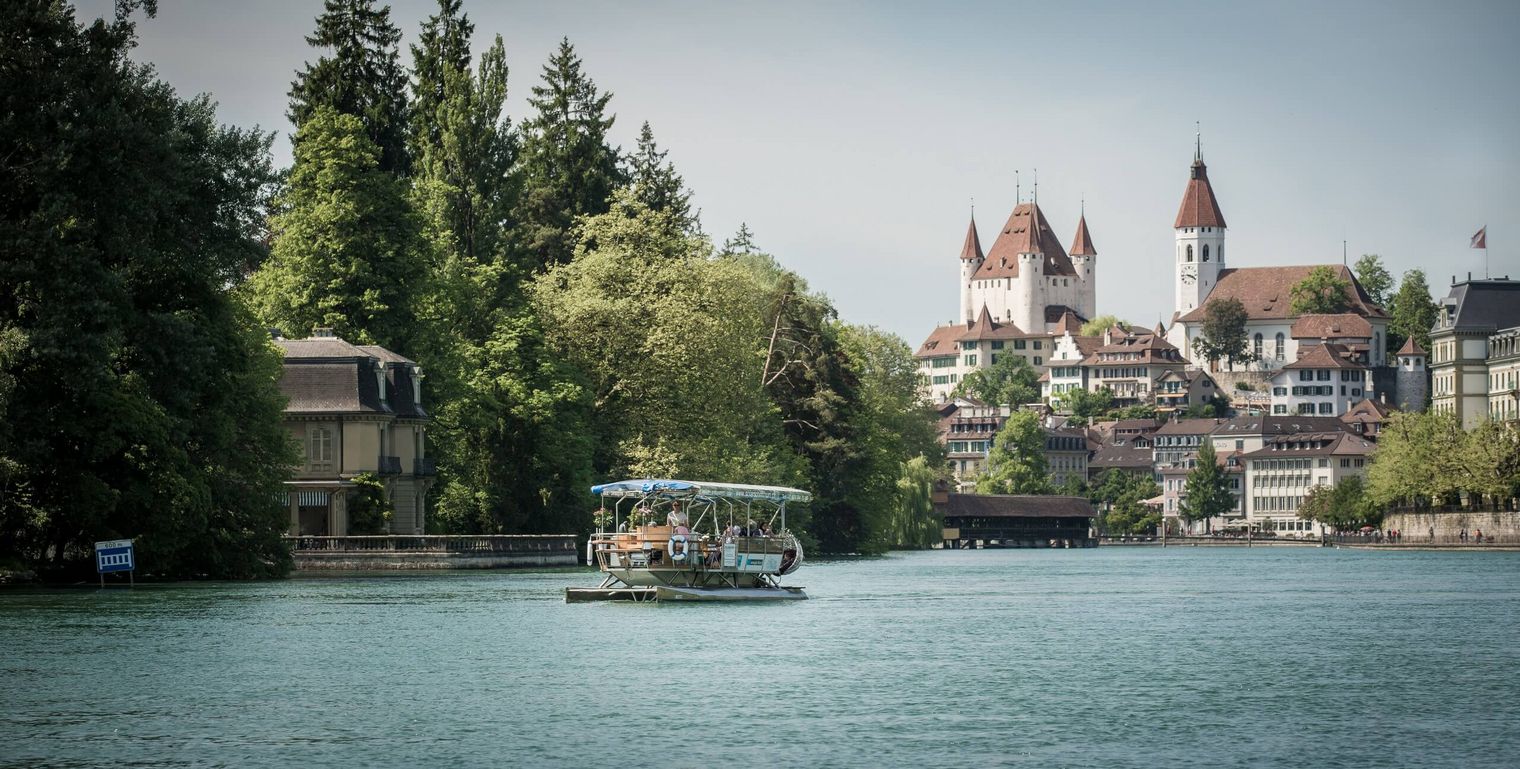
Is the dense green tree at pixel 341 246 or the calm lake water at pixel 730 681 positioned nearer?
the calm lake water at pixel 730 681

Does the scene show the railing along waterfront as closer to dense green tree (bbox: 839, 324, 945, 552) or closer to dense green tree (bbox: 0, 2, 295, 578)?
dense green tree (bbox: 0, 2, 295, 578)

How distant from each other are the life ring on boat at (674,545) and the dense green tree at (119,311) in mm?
12865

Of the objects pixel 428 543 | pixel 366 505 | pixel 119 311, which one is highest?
pixel 119 311

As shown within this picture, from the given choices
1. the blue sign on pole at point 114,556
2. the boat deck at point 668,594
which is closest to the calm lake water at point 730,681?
the boat deck at point 668,594

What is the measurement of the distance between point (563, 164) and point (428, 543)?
39880 millimetres

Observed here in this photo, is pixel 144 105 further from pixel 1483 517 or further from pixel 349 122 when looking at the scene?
pixel 1483 517

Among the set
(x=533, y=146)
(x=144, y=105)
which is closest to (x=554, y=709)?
(x=144, y=105)

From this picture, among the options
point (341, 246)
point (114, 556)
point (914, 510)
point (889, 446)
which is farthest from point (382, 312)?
point (914, 510)

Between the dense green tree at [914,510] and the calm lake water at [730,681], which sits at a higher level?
the dense green tree at [914,510]

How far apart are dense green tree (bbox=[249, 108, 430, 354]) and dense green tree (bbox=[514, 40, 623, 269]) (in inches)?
1124

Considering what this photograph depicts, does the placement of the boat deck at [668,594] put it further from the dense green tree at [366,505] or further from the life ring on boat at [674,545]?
the dense green tree at [366,505]

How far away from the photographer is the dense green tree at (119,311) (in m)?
58.5

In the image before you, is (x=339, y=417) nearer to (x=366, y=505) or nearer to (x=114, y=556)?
(x=366, y=505)

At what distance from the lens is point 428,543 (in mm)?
86250
